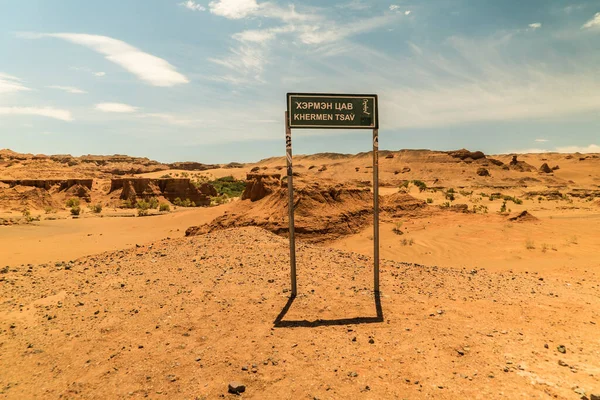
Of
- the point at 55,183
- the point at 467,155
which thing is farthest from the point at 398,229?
the point at 467,155

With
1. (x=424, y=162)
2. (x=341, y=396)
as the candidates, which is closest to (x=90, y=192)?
(x=341, y=396)

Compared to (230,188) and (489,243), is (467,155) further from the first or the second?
(489,243)

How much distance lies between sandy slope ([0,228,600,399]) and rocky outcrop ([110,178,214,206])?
24371mm

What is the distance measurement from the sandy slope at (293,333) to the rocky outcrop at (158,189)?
24371mm

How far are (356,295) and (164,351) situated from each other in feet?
10.4

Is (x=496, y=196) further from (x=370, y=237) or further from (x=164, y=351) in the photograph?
(x=164, y=351)

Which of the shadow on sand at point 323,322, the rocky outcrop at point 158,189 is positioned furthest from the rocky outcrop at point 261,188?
the rocky outcrop at point 158,189

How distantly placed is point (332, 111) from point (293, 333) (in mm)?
3436

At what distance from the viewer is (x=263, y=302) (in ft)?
19.1

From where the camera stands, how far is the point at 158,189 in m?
32.1

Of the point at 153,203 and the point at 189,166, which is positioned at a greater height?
the point at 189,166

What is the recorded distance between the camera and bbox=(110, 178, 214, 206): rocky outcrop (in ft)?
101

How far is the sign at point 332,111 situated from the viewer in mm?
5742

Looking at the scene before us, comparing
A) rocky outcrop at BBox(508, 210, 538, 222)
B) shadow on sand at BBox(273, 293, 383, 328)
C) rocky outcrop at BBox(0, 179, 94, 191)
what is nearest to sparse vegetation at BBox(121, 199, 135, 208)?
rocky outcrop at BBox(0, 179, 94, 191)
